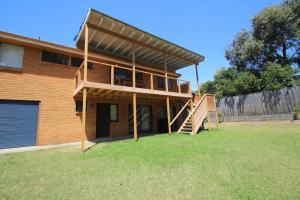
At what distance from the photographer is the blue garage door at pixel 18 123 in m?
7.16

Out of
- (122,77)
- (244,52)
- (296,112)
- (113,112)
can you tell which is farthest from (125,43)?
(244,52)

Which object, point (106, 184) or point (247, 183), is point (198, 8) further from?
point (106, 184)

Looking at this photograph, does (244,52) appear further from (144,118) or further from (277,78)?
(144,118)

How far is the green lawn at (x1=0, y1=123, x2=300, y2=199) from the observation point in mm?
2865

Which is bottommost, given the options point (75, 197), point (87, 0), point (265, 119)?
point (75, 197)

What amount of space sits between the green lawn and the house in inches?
83.5

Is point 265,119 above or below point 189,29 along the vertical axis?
below

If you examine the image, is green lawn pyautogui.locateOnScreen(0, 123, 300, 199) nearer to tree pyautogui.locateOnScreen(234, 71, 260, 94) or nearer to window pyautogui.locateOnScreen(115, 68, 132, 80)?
window pyautogui.locateOnScreen(115, 68, 132, 80)

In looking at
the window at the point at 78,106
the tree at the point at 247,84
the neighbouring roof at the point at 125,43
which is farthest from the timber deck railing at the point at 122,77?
the tree at the point at 247,84

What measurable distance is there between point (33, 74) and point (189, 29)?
1067cm

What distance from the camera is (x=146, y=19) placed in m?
10.7

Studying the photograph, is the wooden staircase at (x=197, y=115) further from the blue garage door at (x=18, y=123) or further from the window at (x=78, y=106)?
the blue garage door at (x=18, y=123)

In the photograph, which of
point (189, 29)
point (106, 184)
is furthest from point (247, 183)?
point (189, 29)

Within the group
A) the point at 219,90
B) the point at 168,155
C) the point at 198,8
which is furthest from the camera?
the point at 219,90
